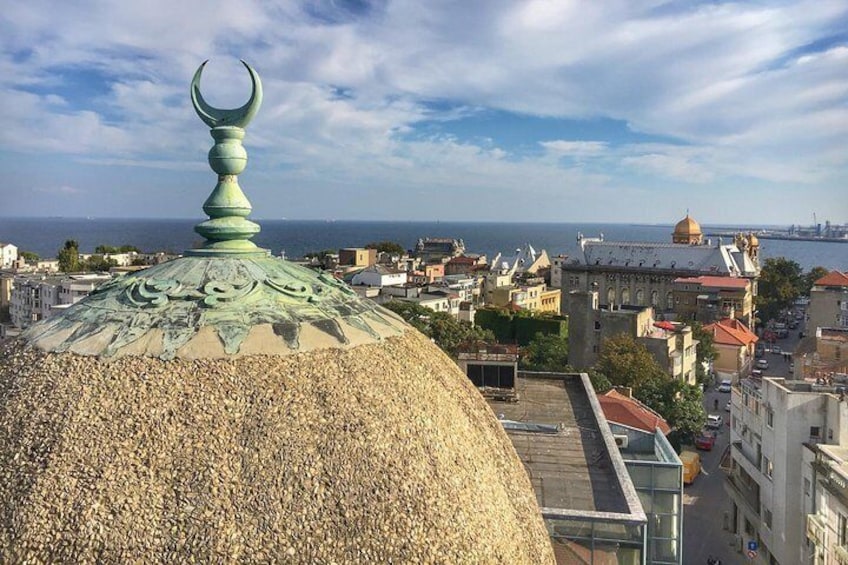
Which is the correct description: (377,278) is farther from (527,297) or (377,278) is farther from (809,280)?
(809,280)

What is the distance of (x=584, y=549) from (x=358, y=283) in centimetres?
6479

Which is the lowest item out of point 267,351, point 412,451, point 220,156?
point 412,451

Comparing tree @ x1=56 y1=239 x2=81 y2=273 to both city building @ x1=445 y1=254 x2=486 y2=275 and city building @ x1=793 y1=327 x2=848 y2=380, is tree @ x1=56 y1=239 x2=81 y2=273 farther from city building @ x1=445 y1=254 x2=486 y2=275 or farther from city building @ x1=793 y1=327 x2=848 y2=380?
city building @ x1=793 y1=327 x2=848 y2=380

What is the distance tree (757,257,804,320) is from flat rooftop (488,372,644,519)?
2958 inches

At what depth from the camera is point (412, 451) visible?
623 centimetres

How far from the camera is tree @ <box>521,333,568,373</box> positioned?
50056mm

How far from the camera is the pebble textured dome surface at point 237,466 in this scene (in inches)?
206

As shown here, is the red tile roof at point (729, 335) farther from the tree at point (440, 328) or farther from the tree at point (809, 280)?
the tree at point (809, 280)

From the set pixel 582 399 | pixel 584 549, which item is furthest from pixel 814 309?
pixel 584 549

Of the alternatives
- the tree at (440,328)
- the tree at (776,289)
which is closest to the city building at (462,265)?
the tree at (776,289)

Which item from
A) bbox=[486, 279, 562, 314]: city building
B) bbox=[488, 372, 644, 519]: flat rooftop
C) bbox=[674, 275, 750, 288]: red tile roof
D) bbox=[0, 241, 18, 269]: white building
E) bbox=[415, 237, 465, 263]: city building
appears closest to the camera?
bbox=[488, 372, 644, 519]: flat rooftop

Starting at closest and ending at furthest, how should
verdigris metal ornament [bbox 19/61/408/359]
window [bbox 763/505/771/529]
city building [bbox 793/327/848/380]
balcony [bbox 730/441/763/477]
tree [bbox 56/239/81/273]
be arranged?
verdigris metal ornament [bbox 19/61/408/359] < window [bbox 763/505/771/529] < balcony [bbox 730/441/763/477] < city building [bbox 793/327/848/380] < tree [bbox 56/239/81/273]

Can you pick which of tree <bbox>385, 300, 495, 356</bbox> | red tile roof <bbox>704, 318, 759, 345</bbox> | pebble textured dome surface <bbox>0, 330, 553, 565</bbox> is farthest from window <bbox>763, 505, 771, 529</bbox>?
red tile roof <bbox>704, 318, 759, 345</bbox>

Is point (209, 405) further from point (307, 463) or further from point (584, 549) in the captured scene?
point (584, 549)
